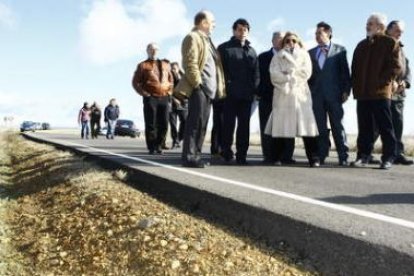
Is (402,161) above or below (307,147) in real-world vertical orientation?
below

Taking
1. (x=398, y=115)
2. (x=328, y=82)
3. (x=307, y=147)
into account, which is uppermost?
(x=328, y=82)

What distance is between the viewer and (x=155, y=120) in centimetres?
1066

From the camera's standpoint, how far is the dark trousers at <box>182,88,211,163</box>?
752cm

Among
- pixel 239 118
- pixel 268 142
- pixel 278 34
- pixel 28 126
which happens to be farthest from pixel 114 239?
pixel 28 126

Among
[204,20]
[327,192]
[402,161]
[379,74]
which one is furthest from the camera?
[402,161]

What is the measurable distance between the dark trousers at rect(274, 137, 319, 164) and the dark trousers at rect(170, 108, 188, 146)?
620cm

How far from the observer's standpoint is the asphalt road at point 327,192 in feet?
13.4

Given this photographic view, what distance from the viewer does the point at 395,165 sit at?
9102mm

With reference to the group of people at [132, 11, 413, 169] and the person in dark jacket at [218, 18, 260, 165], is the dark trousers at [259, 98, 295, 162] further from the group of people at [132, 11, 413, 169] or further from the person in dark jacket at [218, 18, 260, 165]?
the person in dark jacket at [218, 18, 260, 165]

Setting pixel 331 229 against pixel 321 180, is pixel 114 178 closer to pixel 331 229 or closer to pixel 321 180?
pixel 321 180

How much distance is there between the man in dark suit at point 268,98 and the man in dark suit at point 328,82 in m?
0.51

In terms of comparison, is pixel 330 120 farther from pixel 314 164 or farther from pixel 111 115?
pixel 111 115

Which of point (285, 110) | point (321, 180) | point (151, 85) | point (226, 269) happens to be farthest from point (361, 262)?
point (151, 85)

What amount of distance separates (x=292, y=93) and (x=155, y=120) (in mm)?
3168
